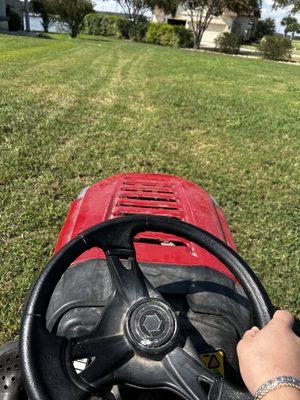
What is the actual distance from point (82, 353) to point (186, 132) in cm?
630

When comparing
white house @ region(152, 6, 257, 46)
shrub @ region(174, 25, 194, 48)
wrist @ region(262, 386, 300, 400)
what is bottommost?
shrub @ region(174, 25, 194, 48)

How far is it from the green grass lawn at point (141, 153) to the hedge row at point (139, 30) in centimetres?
2215

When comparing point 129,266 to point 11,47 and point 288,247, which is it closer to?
point 288,247

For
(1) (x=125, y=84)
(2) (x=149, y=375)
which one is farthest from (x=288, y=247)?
(1) (x=125, y=84)

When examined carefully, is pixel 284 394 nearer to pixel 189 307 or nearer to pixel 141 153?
pixel 189 307

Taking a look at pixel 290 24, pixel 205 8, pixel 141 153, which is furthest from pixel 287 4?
pixel 141 153

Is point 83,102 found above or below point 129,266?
below

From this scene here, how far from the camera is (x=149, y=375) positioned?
1.31 metres

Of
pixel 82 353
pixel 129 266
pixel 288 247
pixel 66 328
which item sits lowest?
pixel 288 247

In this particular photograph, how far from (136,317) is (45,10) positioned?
37882 mm

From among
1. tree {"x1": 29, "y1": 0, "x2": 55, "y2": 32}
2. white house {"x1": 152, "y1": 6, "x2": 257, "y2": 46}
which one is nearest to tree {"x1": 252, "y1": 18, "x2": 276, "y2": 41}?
white house {"x1": 152, "y1": 6, "x2": 257, "y2": 46}

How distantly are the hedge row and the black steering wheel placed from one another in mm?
33299

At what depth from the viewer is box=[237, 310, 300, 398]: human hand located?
1.05 metres

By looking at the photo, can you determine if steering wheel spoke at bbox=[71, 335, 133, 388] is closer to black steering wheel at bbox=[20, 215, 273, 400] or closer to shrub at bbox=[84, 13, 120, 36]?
black steering wheel at bbox=[20, 215, 273, 400]
